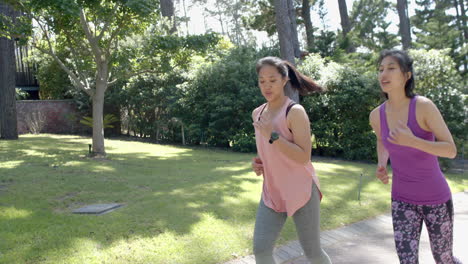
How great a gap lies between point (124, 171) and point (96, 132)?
2.59 meters

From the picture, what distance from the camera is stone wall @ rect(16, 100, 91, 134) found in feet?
62.7

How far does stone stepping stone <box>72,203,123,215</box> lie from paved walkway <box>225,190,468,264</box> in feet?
7.31

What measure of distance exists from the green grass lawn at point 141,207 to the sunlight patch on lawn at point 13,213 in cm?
1

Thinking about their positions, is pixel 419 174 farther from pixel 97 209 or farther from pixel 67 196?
pixel 67 196

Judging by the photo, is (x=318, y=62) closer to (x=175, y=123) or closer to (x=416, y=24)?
(x=175, y=123)

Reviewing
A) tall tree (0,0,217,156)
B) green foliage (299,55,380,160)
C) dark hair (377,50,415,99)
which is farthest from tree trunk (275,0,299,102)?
dark hair (377,50,415,99)

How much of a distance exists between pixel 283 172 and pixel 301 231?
1.39 ft

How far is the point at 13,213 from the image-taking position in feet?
17.6

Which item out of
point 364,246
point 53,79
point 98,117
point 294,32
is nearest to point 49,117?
point 53,79

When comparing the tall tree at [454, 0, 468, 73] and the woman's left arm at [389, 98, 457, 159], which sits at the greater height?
the tall tree at [454, 0, 468, 73]

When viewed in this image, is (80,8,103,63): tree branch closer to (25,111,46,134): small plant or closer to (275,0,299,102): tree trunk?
(275,0,299,102): tree trunk

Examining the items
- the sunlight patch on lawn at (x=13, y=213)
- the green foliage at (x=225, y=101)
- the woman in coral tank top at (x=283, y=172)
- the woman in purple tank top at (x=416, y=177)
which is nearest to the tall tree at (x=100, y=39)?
the green foliage at (x=225, y=101)

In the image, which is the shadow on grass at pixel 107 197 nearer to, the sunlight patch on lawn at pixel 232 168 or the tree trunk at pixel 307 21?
the sunlight patch on lawn at pixel 232 168

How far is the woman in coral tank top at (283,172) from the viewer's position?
8.86 ft
